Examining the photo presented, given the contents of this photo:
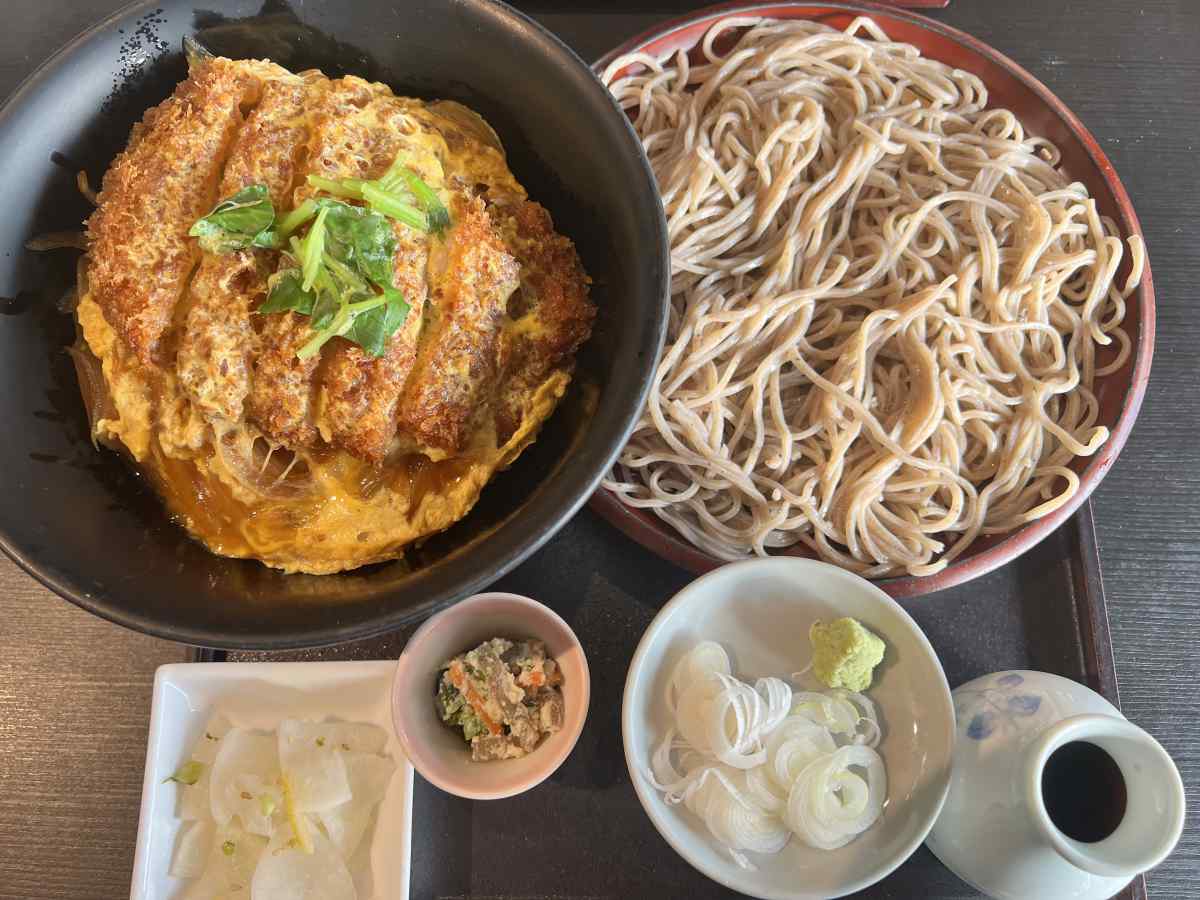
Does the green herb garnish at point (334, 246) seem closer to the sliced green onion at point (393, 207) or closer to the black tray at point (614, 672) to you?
the sliced green onion at point (393, 207)

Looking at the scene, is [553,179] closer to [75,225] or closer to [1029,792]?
[75,225]

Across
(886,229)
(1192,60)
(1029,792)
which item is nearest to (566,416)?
(886,229)

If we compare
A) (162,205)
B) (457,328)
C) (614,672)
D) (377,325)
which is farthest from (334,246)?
(614,672)

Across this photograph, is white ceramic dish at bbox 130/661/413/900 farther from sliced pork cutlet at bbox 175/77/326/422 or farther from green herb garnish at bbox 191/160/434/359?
green herb garnish at bbox 191/160/434/359

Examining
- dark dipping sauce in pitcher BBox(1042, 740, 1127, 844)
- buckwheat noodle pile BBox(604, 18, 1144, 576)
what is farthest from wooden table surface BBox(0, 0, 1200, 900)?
dark dipping sauce in pitcher BBox(1042, 740, 1127, 844)

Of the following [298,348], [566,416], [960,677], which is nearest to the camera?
[298,348]

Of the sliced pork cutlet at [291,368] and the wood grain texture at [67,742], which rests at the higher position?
the sliced pork cutlet at [291,368]

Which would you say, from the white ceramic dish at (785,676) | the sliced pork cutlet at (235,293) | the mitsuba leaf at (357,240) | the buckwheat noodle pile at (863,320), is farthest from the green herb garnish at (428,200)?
the white ceramic dish at (785,676)
